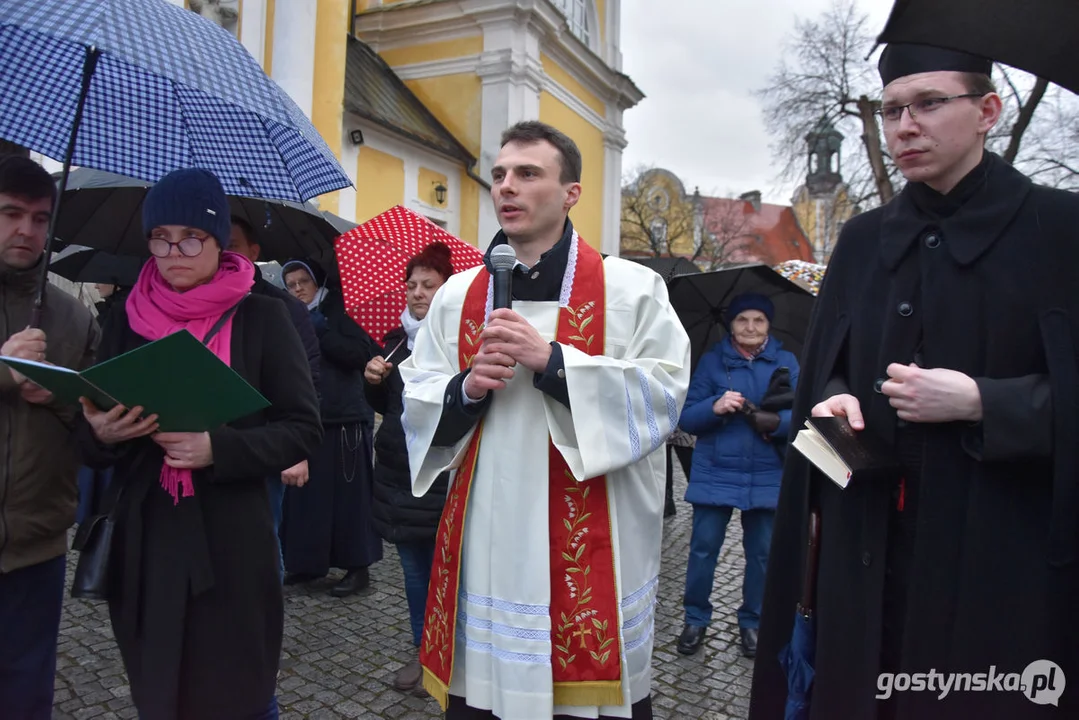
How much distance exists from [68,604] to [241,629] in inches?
117

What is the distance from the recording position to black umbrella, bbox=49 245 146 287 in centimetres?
Answer: 477

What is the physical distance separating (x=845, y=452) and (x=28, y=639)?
94.4 inches

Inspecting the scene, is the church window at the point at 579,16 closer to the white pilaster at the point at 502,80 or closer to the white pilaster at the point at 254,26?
the white pilaster at the point at 502,80

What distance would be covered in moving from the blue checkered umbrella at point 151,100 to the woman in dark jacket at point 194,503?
345mm

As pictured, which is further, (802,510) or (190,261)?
(190,261)

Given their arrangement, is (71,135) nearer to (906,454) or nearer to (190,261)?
(190,261)

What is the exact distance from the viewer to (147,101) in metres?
2.59

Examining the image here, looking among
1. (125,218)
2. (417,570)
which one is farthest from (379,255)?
(417,570)

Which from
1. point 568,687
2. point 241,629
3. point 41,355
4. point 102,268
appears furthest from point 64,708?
point 102,268

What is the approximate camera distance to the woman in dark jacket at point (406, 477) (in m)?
3.19

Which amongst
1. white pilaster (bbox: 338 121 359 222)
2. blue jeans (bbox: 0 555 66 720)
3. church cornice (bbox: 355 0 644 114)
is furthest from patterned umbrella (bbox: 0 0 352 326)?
church cornice (bbox: 355 0 644 114)

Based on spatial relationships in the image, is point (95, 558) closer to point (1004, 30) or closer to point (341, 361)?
point (1004, 30)

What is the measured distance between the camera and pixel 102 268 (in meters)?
4.89

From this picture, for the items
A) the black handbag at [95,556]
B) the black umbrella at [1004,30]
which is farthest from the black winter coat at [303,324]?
the black umbrella at [1004,30]
